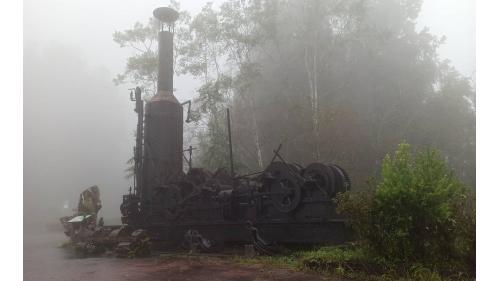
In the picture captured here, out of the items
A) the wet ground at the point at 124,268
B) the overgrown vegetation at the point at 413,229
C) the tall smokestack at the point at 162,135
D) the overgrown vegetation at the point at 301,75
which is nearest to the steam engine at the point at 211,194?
the tall smokestack at the point at 162,135

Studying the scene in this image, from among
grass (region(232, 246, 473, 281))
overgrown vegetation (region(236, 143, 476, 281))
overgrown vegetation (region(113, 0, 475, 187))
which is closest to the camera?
grass (region(232, 246, 473, 281))

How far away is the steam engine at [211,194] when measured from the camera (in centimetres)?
759

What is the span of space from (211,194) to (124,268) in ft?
11.3

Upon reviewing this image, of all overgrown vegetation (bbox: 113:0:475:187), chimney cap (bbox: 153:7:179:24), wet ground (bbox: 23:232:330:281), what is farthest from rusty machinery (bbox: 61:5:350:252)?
overgrown vegetation (bbox: 113:0:475:187)

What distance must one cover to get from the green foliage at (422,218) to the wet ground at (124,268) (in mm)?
1140

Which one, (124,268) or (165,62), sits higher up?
(165,62)

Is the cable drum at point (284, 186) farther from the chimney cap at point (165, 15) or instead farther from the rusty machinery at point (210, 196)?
the chimney cap at point (165, 15)

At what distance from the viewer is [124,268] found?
684 centimetres

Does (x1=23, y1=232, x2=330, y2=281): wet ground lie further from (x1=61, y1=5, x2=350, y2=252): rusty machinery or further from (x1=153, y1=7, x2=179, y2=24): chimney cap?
(x1=153, y1=7, x2=179, y2=24): chimney cap

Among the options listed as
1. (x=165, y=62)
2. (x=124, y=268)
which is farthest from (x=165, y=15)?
(x=124, y=268)

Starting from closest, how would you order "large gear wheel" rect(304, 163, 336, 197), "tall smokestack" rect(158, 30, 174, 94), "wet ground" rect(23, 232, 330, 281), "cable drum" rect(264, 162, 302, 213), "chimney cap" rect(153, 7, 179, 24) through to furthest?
"wet ground" rect(23, 232, 330, 281)
"large gear wheel" rect(304, 163, 336, 197)
"cable drum" rect(264, 162, 302, 213)
"chimney cap" rect(153, 7, 179, 24)
"tall smokestack" rect(158, 30, 174, 94)

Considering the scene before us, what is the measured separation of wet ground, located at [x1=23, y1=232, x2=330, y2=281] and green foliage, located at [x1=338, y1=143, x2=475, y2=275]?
1.14 m

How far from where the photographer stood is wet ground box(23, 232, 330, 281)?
5.66 metres

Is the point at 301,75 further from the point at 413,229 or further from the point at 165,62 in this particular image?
the point at 413,229
